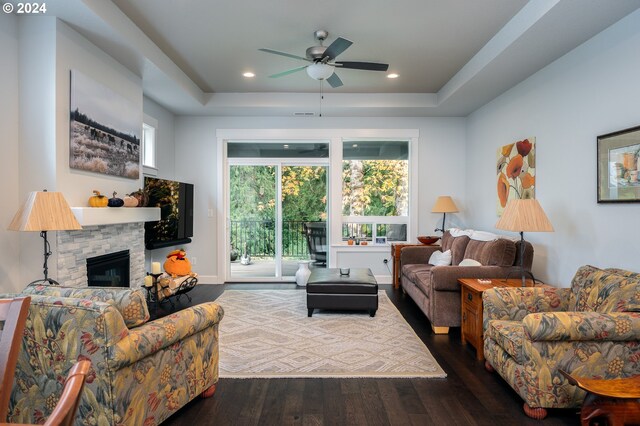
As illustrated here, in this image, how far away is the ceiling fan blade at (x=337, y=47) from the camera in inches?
117

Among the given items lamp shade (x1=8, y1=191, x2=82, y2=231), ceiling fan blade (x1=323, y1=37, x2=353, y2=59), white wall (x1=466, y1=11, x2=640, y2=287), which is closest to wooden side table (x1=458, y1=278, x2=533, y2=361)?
white wall (x1=466, y1=11, x2=640, y2=287)

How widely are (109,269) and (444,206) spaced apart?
Result: 4.59m

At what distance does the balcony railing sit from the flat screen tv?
2.78 feet

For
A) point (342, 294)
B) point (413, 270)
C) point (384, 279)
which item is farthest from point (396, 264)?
point (342, 294)

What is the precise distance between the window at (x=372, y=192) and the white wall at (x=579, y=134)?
1.96m

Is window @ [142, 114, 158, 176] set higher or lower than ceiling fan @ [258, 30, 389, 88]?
lower

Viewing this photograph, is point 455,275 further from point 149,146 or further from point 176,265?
point 149,146

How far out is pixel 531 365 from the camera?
2225 mm

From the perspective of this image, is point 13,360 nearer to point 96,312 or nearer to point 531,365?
point 96,312

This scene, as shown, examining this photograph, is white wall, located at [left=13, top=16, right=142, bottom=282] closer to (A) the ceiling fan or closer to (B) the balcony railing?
(A) the ceiling fan

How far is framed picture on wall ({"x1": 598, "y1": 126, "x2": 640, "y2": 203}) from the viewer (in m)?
2.76

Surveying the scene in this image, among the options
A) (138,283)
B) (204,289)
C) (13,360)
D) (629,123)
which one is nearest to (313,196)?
(204,289)

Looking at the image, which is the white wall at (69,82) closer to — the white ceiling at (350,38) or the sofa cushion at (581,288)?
the white ceiling at (350,38)

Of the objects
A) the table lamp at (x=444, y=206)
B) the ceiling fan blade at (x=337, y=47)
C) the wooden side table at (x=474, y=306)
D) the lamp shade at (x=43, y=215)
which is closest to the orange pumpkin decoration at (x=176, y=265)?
the lamp shade at (x=43, y=215)
